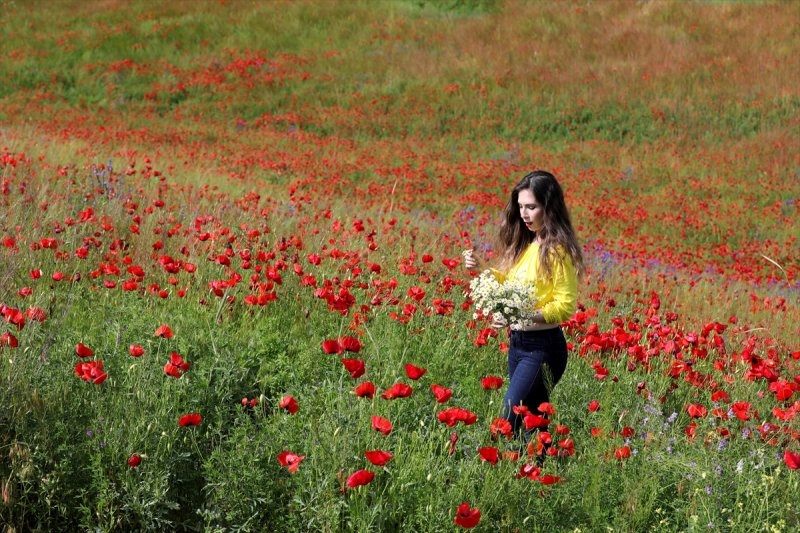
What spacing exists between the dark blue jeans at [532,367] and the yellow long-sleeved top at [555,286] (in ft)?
0.36


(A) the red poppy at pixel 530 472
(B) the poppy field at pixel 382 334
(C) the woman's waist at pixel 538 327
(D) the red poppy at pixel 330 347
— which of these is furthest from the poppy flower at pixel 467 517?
(C) the woman's waist at pixel 538 327

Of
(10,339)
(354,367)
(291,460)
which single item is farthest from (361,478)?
(10,339)

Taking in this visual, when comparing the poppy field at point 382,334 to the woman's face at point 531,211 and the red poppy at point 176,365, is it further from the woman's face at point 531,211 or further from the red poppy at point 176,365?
the woman's face at point 531,211

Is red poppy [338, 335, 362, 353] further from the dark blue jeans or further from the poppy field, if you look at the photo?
the dark blue jeans

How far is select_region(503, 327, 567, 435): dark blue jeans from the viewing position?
3.47 meters

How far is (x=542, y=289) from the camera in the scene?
12.0ft

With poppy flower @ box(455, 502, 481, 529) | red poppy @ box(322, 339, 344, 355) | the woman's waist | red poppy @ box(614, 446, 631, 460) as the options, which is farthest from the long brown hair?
poppy flower @ box(455, 502, 481, 529)

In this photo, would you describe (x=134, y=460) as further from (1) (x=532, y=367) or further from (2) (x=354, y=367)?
(1) (x=532, y=367)

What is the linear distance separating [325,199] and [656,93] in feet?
42.6

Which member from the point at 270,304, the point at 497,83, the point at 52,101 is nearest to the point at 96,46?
the point at 52,101

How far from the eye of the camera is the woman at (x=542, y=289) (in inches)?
137

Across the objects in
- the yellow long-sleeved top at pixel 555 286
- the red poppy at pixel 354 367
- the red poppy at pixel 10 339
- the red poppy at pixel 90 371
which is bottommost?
the yellow long-sleeved top at pixel 555 286

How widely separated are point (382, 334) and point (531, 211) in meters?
0.98

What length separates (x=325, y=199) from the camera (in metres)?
9.77
